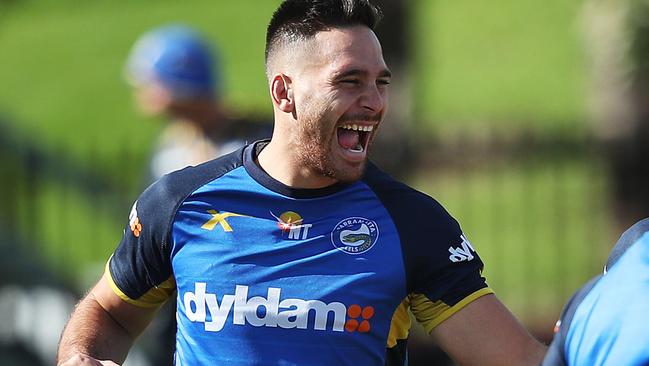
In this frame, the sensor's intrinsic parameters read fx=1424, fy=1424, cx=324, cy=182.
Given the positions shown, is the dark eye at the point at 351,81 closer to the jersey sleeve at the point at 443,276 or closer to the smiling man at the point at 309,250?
the smiling man at the point at 309,250

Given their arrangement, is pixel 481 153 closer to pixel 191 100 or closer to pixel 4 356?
pixel 4 356

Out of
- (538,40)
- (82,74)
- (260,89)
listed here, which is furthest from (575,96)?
(82,74)

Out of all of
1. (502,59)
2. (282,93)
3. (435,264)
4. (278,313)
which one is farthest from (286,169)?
(502,59)

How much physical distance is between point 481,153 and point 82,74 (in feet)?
35.1

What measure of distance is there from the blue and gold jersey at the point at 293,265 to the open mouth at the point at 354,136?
13cm

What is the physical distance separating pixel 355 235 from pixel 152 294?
754mm

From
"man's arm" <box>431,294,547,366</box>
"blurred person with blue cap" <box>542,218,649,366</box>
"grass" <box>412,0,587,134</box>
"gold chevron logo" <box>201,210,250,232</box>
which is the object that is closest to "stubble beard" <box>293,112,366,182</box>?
"gold chevron logo" <box>201,210,250,232</box>

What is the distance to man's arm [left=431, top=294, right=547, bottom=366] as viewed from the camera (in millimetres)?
4180

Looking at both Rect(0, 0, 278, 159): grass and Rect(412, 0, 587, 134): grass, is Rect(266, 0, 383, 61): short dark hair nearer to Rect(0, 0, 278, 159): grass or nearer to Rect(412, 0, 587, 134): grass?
Rect(412, 0, 587, 134): grass

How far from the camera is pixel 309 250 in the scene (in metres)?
4.40

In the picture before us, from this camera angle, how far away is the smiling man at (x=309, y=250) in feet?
→ 14.1

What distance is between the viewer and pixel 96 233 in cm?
1276

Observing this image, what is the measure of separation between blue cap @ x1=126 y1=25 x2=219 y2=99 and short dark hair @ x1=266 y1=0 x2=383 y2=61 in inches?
106

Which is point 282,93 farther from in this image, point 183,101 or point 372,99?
point 183,101
